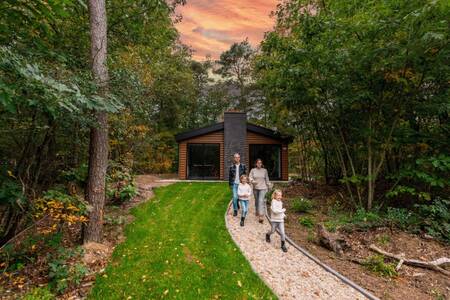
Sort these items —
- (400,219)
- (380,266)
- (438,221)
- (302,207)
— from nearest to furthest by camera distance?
(380,266)
(438,221)
(400,219)
(302,207)

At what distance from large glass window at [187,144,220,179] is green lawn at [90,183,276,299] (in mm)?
7446

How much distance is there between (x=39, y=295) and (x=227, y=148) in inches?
427

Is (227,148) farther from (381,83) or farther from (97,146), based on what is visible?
(97,146)

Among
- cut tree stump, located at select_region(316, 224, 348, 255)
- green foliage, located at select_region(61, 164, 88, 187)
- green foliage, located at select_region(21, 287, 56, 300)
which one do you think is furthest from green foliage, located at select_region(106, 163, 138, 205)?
cut tree stump, located at select_region(316, 224, 348, 255)

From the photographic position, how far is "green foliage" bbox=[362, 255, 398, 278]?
3523 millimetres

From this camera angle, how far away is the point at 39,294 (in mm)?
2818

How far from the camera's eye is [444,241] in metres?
4.51

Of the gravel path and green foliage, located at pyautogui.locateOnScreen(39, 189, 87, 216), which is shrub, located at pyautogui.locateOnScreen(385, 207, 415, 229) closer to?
the gravel path

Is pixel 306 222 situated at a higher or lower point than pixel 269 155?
lower

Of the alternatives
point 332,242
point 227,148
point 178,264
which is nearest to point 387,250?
point 332,242

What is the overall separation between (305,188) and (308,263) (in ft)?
20.2

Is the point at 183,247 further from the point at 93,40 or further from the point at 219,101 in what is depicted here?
the point at 219,101

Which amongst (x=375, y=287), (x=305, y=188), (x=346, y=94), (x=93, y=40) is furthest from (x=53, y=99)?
(x=305, y=188)

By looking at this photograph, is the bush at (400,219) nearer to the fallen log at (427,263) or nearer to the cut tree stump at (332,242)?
the fallen log at (427,263)
